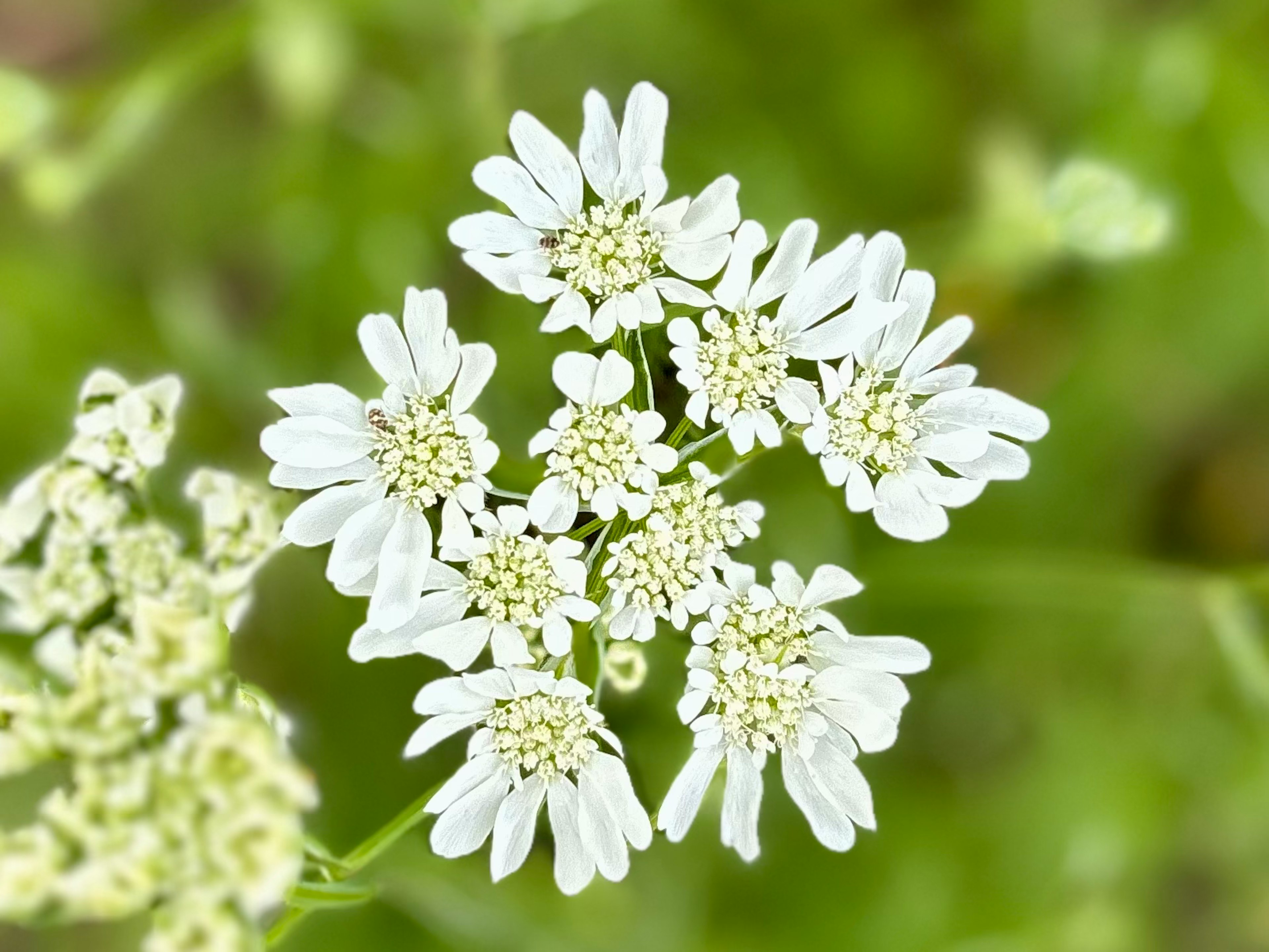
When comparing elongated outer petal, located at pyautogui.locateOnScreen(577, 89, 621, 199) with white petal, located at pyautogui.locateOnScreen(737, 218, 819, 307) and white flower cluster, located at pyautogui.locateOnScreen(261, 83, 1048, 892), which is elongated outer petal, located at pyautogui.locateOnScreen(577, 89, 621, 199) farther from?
white petal, located at pyautogui.locateOnScreen(737, 218, 819, 307)

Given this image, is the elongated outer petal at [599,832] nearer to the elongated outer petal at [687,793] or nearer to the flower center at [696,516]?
the elongated outer petal at [687,793]

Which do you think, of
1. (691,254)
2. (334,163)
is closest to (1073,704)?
(691,254)

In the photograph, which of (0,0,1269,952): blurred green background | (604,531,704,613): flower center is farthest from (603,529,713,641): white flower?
(0,0,1269,952): blurred green background

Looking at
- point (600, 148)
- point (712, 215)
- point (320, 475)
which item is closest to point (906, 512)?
point (712, 215)

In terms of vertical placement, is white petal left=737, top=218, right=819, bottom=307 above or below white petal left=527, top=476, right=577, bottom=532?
above

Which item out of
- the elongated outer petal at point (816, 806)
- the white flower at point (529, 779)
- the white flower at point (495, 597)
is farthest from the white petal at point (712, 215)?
the elongated outer petal at point (816, 806)

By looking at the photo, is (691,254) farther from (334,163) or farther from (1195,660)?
(1195,660)
